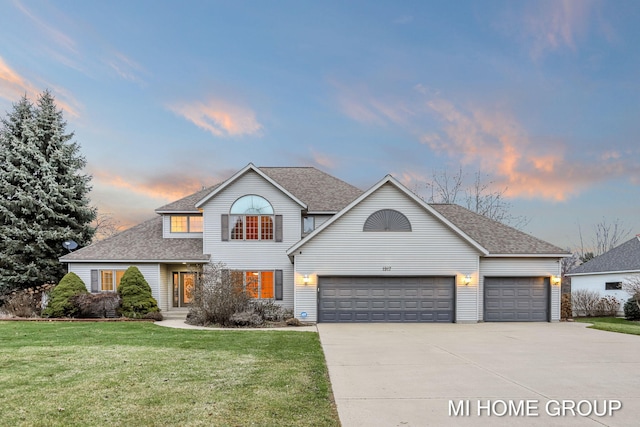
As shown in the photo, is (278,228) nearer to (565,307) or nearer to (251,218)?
(251,218)

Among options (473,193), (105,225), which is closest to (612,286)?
(473,193)

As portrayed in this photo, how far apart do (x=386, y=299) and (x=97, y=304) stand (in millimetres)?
12271

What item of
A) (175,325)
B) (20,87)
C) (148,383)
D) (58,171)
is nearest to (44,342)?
(175,325)

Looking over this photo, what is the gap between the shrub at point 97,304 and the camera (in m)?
17.2

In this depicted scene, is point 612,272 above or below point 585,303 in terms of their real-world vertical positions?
above

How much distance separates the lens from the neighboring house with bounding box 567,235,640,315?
24281 millimetres

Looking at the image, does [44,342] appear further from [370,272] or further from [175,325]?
[370,272]

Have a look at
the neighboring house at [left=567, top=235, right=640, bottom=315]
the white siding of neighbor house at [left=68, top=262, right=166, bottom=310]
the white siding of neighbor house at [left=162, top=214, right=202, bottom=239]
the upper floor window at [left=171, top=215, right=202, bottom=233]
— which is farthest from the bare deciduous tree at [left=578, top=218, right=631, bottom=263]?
the white siding of neighbor house at [left=68, top=262, right=166, bottom=310]

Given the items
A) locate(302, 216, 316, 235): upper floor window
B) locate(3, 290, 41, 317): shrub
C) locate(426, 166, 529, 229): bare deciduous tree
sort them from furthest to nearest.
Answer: locate(426, 166, 529, 229): bare deciduous tree < locate(302, 216, 316, 235): upper floor window < locate(3, 290, 41, 317): shrub

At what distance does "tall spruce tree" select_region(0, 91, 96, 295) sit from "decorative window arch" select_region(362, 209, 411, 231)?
1617 centimetres

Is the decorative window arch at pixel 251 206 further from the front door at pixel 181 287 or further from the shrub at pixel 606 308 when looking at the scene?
the shrub at pixel 606 308

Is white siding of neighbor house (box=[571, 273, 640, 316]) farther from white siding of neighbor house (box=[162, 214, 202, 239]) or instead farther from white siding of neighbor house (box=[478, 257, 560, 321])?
white siding of neighbor house (box=[162, 214, 202, 239])

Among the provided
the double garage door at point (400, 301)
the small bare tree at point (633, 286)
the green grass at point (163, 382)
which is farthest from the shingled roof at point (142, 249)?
the small bare tree at point (633, 286)

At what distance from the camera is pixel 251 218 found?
19.6 metres
